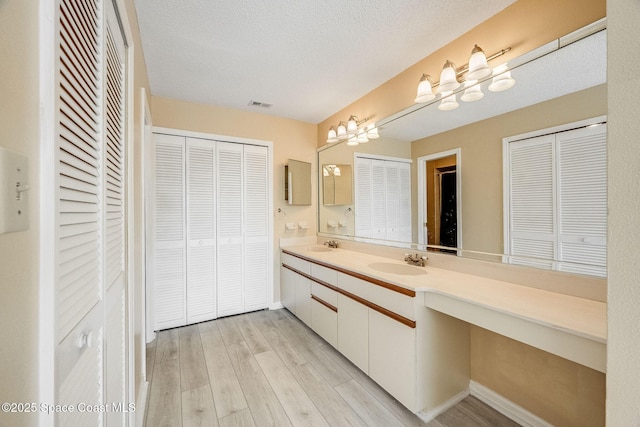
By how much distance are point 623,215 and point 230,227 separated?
9.98 feet

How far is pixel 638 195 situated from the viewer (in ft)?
2.18

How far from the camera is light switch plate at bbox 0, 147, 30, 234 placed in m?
0.35

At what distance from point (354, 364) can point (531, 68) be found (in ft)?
7.56

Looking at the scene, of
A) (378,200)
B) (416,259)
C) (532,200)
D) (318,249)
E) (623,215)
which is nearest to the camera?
(623,215)

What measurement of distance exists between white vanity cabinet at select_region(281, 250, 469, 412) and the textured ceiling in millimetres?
1703

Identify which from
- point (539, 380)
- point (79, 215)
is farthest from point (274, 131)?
point (539, 380)

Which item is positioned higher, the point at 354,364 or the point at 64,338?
the point at 64,338

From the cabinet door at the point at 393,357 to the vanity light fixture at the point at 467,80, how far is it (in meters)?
1.57

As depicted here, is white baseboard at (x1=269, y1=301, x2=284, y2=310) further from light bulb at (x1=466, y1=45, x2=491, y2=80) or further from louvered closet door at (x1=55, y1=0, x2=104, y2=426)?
light bulb at (x1=466, y1=45, x2=491, y2=80)

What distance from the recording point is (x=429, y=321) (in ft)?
5.19

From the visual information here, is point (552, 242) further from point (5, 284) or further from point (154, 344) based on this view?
point (154, 344)

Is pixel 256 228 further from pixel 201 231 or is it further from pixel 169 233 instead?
pixel 169 233

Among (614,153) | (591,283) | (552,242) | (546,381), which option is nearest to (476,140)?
(552,242)

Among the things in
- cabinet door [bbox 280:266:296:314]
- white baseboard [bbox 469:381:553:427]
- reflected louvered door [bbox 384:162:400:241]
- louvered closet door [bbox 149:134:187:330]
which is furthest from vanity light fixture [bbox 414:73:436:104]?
louvered closet door [bbox 149:134:187:330]
